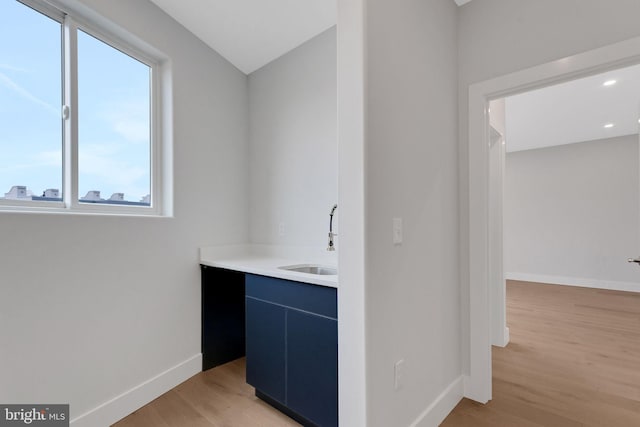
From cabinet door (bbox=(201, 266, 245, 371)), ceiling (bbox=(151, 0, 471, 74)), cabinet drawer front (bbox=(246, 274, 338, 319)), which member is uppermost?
ceiling (bbox=(151, 0, 471, 74))

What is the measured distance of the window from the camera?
152 centimetres

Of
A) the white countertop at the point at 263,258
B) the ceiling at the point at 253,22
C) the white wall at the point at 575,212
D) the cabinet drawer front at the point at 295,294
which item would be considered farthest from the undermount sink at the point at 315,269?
the white wall at the point at 575,212

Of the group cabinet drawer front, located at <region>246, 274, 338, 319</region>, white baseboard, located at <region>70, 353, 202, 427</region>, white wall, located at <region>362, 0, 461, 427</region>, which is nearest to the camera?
white wall, located at <region>362, 0, 461, 427</region>

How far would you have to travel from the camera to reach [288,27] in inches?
90.0

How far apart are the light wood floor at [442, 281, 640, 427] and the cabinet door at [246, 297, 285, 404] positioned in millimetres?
1042

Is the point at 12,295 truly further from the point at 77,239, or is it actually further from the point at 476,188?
the point at 476,188

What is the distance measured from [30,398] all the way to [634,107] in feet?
20.6

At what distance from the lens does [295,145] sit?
8.35 ft

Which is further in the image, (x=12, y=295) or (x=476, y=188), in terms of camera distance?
(x=476, y=188)

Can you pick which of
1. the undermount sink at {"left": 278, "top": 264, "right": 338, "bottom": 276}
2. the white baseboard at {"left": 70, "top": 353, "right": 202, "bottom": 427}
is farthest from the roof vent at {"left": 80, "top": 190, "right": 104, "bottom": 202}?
the undermount sink at {"left": 278, "top": 264, "right": 338, "bottom": 276}

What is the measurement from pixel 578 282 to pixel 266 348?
20.4 feet

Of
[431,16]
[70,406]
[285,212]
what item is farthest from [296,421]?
[431,16]

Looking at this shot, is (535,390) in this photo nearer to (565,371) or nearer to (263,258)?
(565,371)

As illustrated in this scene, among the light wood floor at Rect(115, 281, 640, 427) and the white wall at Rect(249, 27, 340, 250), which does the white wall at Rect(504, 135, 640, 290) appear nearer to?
the light wood floor at Rect(115, 281, 640, 427)
